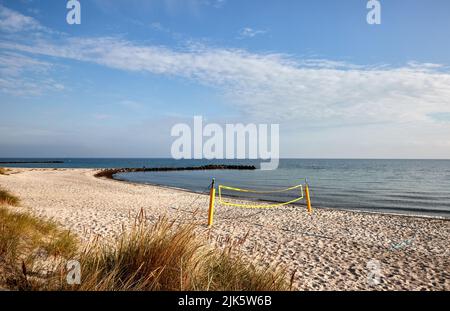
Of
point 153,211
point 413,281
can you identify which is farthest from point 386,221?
point 153,211

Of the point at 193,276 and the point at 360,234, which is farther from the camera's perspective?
the point at 360,234

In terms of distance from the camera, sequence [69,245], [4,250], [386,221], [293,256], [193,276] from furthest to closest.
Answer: [386,221] < [293,256] < [69,245] < [4,250] < [193,276]

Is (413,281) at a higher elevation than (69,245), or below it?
below

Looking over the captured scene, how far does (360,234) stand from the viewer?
426 inches

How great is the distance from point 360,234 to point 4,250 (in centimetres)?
1031

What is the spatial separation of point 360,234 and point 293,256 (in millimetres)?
4531

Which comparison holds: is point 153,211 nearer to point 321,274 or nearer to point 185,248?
point 321,274

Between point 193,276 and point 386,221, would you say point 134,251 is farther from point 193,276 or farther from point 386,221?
point 386,221
